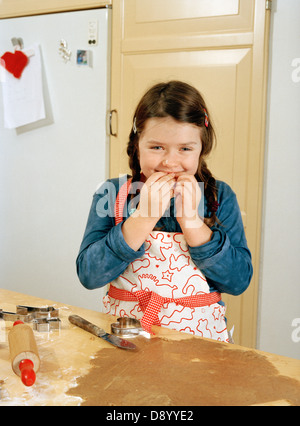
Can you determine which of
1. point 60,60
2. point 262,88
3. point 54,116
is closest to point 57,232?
point 54,116

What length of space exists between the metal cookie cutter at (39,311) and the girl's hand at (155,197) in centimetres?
27

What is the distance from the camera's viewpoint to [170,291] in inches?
40.1

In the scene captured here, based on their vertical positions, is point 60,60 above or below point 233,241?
above

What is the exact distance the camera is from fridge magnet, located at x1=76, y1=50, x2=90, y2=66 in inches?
91.7

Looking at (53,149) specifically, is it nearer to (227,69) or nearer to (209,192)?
(227,69)

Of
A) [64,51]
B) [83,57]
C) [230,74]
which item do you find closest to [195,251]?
[230,74]

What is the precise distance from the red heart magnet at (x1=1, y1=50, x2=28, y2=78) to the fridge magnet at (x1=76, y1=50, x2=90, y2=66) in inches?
13.3

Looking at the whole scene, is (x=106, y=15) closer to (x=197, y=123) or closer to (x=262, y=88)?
(x=262, y=88)

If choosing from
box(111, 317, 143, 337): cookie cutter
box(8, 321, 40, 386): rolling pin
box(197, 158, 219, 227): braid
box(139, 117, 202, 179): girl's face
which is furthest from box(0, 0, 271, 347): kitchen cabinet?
box(8, 321, 40, 386): rolling pin

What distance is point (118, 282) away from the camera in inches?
42.5

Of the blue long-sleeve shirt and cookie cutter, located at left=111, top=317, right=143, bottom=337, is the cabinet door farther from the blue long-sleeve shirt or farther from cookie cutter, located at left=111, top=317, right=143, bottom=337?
cookie cutter, located at left=111, top=317, right=143, bottom=337

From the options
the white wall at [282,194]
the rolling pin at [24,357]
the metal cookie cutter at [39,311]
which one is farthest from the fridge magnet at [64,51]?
the rolling pin at [24,357]

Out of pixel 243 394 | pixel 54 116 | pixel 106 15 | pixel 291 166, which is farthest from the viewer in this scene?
pixel 54 116

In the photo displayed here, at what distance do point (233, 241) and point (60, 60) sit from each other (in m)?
1.69
